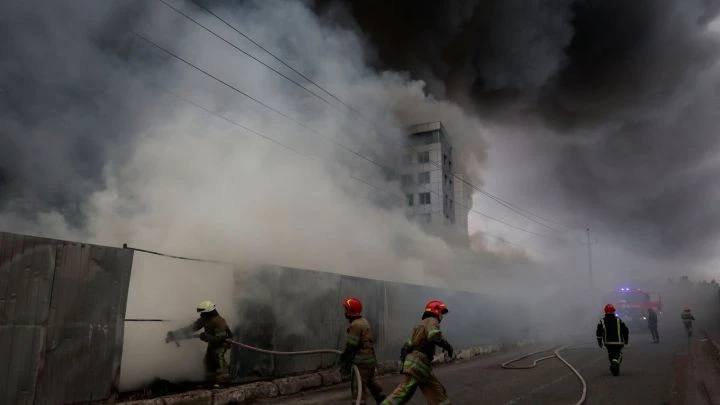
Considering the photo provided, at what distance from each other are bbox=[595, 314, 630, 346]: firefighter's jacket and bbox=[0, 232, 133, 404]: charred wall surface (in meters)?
9.24

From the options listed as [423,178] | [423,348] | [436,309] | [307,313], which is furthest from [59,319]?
[423,178]

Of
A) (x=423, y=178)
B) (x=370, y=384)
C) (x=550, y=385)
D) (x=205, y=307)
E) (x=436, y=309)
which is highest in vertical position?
(x=423, y=178)

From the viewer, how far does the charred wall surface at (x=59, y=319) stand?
18.2 ft

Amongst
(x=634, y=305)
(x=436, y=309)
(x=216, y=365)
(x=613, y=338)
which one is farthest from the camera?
(x=634, y=305)

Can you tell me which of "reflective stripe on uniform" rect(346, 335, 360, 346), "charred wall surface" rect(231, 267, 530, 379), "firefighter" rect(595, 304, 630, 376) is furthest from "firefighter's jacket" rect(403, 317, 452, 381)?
"firefighter" rect(595, 304, 630, 376)

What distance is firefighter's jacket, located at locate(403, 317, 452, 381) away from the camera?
5.35 metres

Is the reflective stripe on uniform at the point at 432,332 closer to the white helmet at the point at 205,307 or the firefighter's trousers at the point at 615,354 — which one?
the white helmet at the point at 205,307

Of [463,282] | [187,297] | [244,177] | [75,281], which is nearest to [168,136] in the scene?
[244,177]

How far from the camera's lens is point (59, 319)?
603 cm

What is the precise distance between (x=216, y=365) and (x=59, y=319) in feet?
8.13

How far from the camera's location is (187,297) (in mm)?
7875

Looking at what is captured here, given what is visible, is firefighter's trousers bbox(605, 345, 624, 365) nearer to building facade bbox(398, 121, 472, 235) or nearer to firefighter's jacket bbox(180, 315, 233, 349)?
firefighter's jacket bbox(180, 315, 233, 349)

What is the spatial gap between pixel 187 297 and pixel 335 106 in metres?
13.1

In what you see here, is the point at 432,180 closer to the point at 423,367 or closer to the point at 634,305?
the point at 634,305
